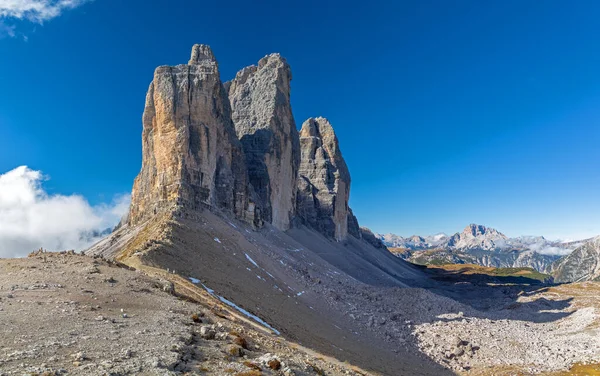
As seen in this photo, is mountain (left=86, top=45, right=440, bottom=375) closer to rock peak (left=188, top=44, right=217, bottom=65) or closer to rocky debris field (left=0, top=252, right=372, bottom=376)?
rock peak (left=188, top=44, right=217, bottom=65)

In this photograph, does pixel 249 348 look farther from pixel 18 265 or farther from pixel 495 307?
pixel 495 307

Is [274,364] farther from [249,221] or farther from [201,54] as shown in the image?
[201,54]

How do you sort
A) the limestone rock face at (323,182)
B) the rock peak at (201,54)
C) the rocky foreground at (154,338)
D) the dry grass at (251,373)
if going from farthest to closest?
the limestone rock face at (323,182) < the rock peak at (201,54) < the dry grass at (251,373) < the rocky foreground at (154,338)

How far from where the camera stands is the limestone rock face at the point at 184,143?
198 feet

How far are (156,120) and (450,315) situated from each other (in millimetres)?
57214

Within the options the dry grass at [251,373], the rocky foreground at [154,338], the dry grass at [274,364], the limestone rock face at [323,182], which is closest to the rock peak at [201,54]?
the rocky foreground at [154,338]

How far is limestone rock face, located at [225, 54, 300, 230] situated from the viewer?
94.3 metres

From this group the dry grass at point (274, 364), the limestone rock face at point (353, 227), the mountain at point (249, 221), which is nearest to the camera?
the dry grass at point (274, 364)

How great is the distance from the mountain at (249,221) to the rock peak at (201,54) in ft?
0.78

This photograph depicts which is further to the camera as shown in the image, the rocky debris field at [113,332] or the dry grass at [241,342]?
the dry grass at [241,342]

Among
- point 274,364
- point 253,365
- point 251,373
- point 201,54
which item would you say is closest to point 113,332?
point 253,365

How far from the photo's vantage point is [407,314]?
4662 centimetres

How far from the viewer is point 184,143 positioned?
6166cm

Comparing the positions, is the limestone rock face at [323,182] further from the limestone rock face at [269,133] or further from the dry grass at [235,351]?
the dry grass at [235,351]
